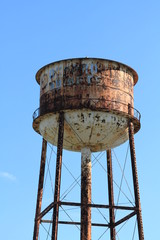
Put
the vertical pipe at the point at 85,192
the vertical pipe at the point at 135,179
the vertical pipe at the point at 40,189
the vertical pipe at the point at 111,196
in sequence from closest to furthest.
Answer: the vertical pipe at the point at 135,179
the vertical pipe at the point at 85,192
the vertical pipe at the point at 40,189
the vertical pipe at the point at 111,196

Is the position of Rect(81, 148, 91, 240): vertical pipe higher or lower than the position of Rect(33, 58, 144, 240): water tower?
lower

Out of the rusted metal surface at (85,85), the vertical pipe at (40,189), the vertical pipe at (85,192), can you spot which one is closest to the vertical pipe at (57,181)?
the rusted metal surface at (85,85)

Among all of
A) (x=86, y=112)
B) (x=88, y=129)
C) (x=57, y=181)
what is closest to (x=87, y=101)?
(x=86, y=112)

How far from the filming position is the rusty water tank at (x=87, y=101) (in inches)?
806

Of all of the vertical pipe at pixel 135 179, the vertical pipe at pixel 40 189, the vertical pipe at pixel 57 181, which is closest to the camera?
the vertical pipe at pixel 57 181

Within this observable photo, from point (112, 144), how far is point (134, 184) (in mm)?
2793

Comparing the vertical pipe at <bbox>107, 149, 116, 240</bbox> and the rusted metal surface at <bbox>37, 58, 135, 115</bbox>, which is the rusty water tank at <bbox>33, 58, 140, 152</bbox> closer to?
the rusted metal surface at <bbox>37, 58, 135, 115</bbox>

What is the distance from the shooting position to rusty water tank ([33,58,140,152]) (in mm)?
20484

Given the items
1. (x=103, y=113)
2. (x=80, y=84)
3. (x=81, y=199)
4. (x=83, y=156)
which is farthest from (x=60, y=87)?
(x=81, y=199)

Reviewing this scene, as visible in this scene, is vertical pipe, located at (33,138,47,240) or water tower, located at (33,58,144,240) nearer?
water tower, located at (33,58,144,240)

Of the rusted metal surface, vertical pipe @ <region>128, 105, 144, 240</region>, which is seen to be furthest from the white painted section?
vertical pipe @ <region>128, 105, 144, 240</region>

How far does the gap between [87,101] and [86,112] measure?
18.6 inches

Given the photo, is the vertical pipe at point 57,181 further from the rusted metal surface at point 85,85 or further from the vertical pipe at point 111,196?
the vertical pipe at point 111,196

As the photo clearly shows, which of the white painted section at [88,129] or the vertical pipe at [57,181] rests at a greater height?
the white painted section at [88,129]
